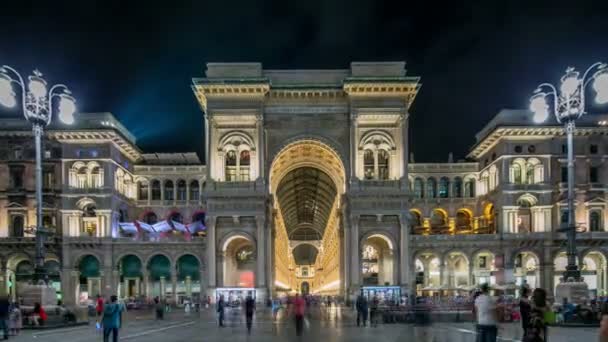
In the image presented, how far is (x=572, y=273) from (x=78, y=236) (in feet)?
176

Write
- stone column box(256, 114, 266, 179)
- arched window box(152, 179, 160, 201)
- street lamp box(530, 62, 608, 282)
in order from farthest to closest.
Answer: arched window box(152, 179, 160, 201) < stone column box(256, 114, 266, 179) < street lamp box(530, 62, 608, 282)

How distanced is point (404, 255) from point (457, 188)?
26976 millimetres

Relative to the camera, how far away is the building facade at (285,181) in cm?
6819

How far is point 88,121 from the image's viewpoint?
78875 millimetres

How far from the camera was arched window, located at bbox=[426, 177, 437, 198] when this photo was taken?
9206cm

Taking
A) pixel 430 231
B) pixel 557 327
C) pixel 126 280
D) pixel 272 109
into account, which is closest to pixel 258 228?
pixel 272 109

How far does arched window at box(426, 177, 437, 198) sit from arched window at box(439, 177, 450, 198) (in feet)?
2.27

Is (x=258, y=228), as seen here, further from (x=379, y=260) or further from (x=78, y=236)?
(x=78, y=236)

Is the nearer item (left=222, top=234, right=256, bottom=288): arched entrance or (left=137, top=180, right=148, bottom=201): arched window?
(left=222, top=234, right=256, bottom=288): arched entrance

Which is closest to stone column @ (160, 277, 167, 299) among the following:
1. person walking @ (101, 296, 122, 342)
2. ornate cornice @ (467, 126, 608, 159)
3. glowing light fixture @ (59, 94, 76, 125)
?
glowing light fixture @ (59, 94, 76, 125)

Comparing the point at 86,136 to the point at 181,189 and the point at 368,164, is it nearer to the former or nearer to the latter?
the point at 181,189

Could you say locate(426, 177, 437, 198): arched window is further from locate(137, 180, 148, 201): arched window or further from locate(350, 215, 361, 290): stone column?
locate(137, 180, 148, 201): arched window

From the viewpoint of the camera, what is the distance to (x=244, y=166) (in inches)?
2766

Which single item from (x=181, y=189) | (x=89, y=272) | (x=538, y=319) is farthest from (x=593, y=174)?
(x=538, y=319)
